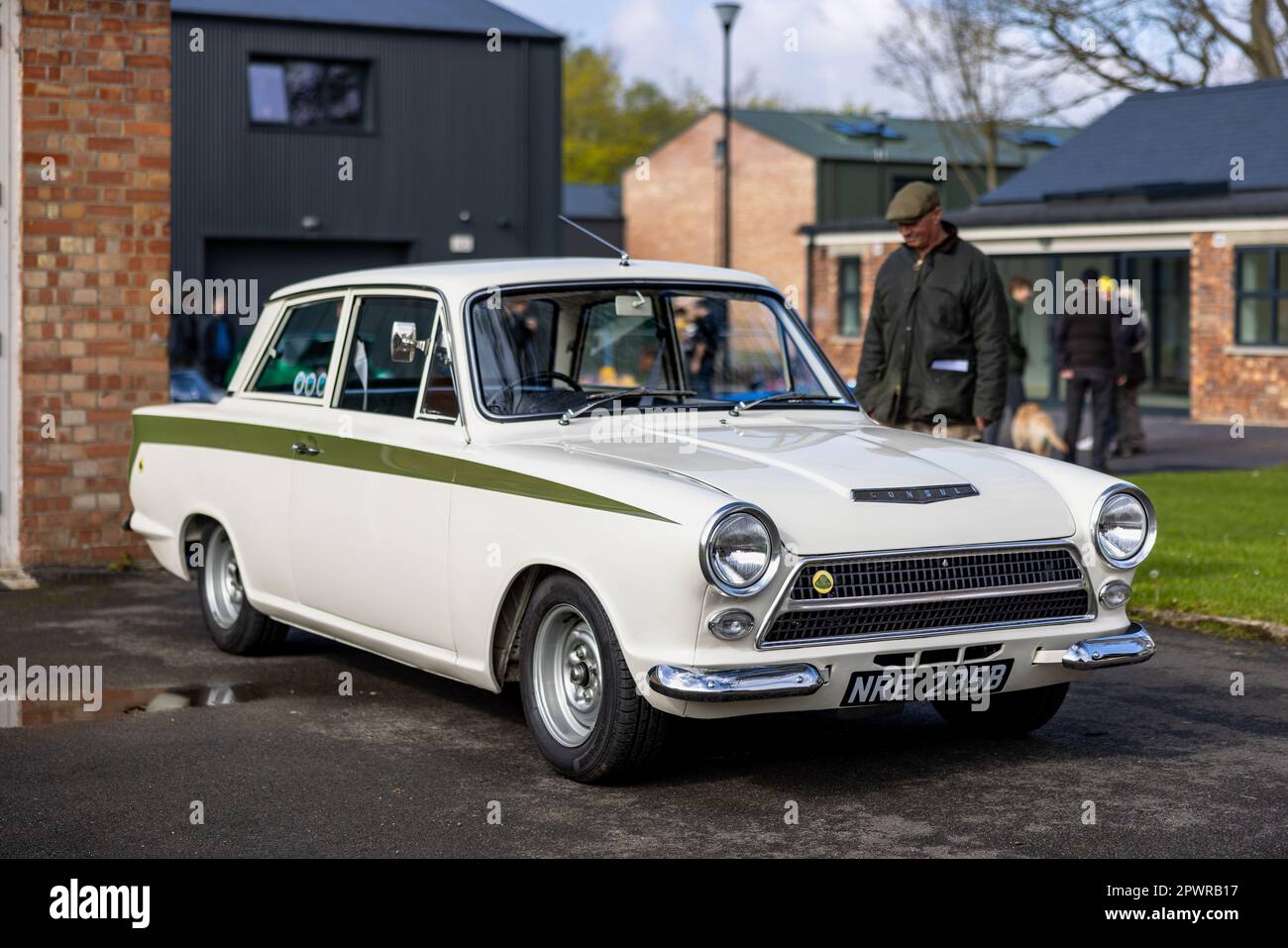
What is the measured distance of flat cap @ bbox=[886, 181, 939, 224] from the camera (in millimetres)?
8203

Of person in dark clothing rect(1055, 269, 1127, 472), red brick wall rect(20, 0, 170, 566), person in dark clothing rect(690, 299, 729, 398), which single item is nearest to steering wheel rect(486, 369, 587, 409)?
person in dark clothing rect(690, 299, 729, 398)

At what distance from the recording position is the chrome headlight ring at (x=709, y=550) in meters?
5.25

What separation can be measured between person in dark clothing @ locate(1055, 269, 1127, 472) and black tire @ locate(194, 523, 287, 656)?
10537mm

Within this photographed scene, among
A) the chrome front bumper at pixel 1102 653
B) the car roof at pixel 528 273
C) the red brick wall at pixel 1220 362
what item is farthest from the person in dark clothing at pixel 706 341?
the red brick wall at pixel 1220 362

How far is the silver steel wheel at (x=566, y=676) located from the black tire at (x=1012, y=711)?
55.5 inches

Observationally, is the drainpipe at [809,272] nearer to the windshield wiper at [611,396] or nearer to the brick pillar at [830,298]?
the brick pillar at [830,298]

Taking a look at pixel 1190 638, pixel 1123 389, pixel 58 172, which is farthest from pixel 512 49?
pixel 1190 638

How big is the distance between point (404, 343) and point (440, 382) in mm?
346
